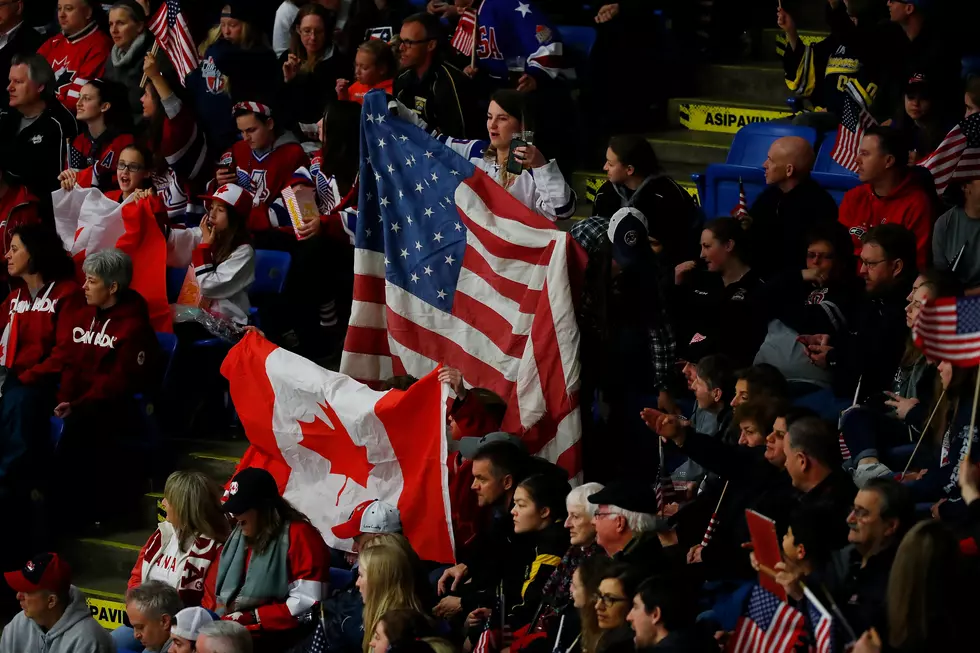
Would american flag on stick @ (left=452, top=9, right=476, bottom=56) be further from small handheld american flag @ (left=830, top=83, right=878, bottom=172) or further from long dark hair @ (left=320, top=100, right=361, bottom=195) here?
small handheld american flag @ (left=830, top=83, right=878, bottom=172)

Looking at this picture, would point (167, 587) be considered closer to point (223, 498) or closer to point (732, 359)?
point (223, 498)

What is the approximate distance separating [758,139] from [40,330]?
4286 mm

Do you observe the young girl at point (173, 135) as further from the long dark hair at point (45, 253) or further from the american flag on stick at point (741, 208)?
the american flag on stick at point (741, 208)

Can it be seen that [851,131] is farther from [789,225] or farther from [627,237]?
[627,237]

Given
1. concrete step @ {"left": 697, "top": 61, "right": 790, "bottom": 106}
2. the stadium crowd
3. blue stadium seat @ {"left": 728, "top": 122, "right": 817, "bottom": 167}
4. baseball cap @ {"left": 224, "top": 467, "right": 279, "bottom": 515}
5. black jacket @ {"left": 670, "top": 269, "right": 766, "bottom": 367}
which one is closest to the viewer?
the stadium crowd

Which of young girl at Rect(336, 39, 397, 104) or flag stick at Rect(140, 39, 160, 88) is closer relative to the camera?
young girl at Rect(336, 39, 397, 104)

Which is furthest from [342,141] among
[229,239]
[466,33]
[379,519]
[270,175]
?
[379,519]

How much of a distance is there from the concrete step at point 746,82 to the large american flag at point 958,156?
265cm

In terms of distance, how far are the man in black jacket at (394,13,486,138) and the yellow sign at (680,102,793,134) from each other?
6.12 ft

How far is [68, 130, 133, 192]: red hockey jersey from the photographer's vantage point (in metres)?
11.9

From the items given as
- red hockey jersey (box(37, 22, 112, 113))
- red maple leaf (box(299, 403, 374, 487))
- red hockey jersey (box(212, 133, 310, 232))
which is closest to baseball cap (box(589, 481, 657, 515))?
red maple leaf (box(299, 403, 374, 487))

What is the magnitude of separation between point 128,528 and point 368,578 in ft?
10.6

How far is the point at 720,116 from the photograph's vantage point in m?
12.6

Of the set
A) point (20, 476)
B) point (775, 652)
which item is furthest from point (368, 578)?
point (20, 476)
